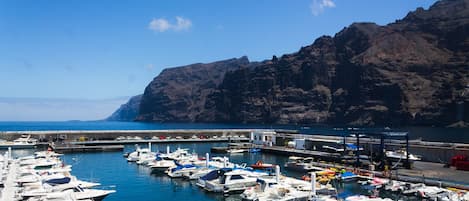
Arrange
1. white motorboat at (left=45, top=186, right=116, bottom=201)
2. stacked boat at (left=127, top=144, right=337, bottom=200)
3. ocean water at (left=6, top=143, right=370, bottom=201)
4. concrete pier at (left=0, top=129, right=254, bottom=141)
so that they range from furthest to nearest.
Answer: concrete pier at (left=0, top=129, right=254, bottom=141) < ocean water at (left=6, top=143, right=370, bottom=201) < stacked boat at (left=127, top=144, right=337, bottom=200) < white motorboat at (left=45, top=186, right=116, bottom=201)

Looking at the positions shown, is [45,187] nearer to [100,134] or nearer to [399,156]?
[399,156]

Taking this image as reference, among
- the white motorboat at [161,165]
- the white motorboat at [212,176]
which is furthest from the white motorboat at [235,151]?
the white motorboat at [212,176]

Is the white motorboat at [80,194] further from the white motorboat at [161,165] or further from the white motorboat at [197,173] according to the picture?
the white motorboat at [161,165]

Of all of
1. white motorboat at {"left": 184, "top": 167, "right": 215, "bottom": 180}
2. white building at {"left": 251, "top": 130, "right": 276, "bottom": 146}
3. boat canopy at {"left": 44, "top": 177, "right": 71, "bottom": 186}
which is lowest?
white motorboat at {"left": 184, "top": 167, "right": 215, "bottom": 180}

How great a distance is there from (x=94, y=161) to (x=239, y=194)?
3571 centimetres

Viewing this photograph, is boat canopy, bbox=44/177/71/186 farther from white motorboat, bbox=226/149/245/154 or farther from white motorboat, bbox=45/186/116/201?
white motorboat, bbox=226/149/245/154

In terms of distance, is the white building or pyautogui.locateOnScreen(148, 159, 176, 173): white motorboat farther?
the white building

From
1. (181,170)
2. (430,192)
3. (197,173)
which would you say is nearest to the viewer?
(430,192)

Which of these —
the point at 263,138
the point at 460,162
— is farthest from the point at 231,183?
the point at 263,138

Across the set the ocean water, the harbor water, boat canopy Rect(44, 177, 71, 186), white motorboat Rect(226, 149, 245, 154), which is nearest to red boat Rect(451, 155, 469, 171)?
the harbor water

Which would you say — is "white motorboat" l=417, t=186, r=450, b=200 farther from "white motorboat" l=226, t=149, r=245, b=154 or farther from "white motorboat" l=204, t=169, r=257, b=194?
"white motorboat" l=226, t=149, r=245, b=154

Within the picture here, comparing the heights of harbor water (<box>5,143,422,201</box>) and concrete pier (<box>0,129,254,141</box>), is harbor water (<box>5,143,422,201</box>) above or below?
below

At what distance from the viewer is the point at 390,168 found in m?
52.5

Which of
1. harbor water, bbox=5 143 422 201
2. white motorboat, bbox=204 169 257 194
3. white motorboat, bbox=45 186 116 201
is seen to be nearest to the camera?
white motorboat, bbox=45 186 116 201
